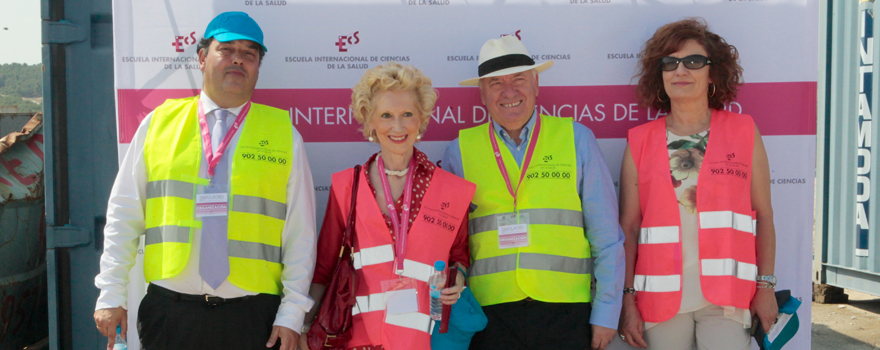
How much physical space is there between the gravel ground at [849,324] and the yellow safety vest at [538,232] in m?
3.51

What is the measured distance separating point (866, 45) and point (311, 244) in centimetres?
545

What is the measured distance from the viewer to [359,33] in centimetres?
317

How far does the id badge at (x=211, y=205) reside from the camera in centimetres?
228

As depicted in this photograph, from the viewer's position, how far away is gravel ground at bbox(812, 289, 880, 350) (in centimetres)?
466

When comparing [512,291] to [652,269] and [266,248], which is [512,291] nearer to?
[652,269]

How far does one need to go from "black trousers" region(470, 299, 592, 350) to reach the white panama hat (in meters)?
1.12

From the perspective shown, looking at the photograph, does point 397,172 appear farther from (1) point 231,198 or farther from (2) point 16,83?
(2) point 16,83

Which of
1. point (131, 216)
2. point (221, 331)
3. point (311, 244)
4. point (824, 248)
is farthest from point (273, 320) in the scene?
point (824, 248)

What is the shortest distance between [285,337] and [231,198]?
25.3 inches

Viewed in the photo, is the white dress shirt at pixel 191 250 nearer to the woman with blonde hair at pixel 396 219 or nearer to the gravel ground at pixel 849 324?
the woman with blonde hair at pixel 396 219

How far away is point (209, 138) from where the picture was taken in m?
2.39

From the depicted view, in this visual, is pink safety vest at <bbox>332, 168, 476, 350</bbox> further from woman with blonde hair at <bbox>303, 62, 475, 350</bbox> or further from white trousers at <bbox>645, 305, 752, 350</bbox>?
white trousers at <bbox>645, 305, 752, 350</bbox>

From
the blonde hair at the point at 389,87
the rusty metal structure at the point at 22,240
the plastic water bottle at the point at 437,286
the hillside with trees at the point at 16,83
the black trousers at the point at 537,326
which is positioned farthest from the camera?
the hillside with trees at the point at 16,83

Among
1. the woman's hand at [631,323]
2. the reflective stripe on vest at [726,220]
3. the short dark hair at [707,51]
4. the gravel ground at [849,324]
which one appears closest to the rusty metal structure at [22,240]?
the woman's hand at [631,323]
